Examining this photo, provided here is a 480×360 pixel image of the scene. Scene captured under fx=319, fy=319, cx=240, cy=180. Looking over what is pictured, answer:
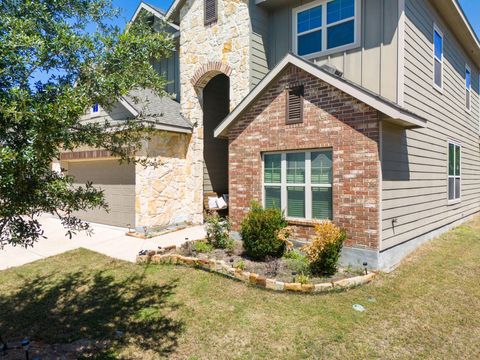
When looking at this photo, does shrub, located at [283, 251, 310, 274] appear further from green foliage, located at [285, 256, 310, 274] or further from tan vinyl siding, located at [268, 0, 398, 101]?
tan vinyl siding, located at [268, 0, 398, 101]

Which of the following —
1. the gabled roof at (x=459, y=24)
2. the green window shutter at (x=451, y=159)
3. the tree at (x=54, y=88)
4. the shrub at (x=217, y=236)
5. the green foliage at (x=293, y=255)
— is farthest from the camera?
the green window shutter at (x=451, y=159)

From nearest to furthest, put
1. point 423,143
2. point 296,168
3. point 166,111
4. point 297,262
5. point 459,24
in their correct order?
point 297,262
point 296,168
point 423,143
point 459,24
point 166,111

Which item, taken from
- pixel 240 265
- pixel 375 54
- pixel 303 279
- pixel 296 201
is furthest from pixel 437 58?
pixel 240 265

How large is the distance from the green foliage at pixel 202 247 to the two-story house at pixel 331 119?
Result: 108 cm

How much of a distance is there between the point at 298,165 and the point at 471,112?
1064 cm

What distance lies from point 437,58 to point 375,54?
3395 millimetres

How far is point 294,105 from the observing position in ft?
25.4

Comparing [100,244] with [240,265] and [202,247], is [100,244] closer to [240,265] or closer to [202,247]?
[202,247]

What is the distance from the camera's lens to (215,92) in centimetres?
1381

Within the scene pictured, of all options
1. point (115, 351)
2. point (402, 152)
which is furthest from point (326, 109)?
point (115, 351)

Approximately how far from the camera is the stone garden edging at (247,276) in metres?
5.87

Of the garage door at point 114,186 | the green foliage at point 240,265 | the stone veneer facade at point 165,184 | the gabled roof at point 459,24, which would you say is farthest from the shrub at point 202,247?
the gabled roof at point 459,24

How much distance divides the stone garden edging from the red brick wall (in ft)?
3.56

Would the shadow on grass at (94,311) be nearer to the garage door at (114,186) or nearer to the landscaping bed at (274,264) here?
the landscaping bed at (274,264)
